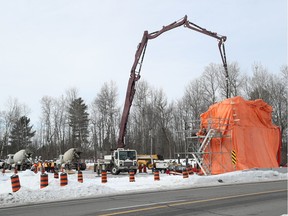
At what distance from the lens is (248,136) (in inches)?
1085

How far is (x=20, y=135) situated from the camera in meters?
81.2

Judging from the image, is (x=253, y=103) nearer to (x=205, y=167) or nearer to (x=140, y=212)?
(x=205, y=167)

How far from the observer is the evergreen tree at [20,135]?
79.9 metres

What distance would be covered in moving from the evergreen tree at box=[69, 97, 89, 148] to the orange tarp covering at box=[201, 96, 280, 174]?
49084 millimetres

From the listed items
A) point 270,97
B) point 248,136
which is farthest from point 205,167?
point 270,97

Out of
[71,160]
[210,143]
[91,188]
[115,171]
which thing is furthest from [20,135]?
[91,188]

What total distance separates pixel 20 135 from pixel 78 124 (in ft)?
54.7

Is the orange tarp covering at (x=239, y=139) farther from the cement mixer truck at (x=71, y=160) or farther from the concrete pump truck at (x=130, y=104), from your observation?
the cement mixer truck at (x=71, y=160)

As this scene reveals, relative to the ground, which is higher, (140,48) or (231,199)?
(140,48)

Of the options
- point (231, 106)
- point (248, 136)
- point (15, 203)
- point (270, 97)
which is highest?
point (270, 97)

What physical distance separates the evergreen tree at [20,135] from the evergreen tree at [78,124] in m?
13.4

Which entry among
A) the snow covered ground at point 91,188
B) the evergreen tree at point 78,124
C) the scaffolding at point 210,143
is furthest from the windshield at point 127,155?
the evergreen tree at point 78,124

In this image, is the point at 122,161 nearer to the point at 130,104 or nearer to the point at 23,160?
the point at 130,104

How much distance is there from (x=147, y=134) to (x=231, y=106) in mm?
45880
